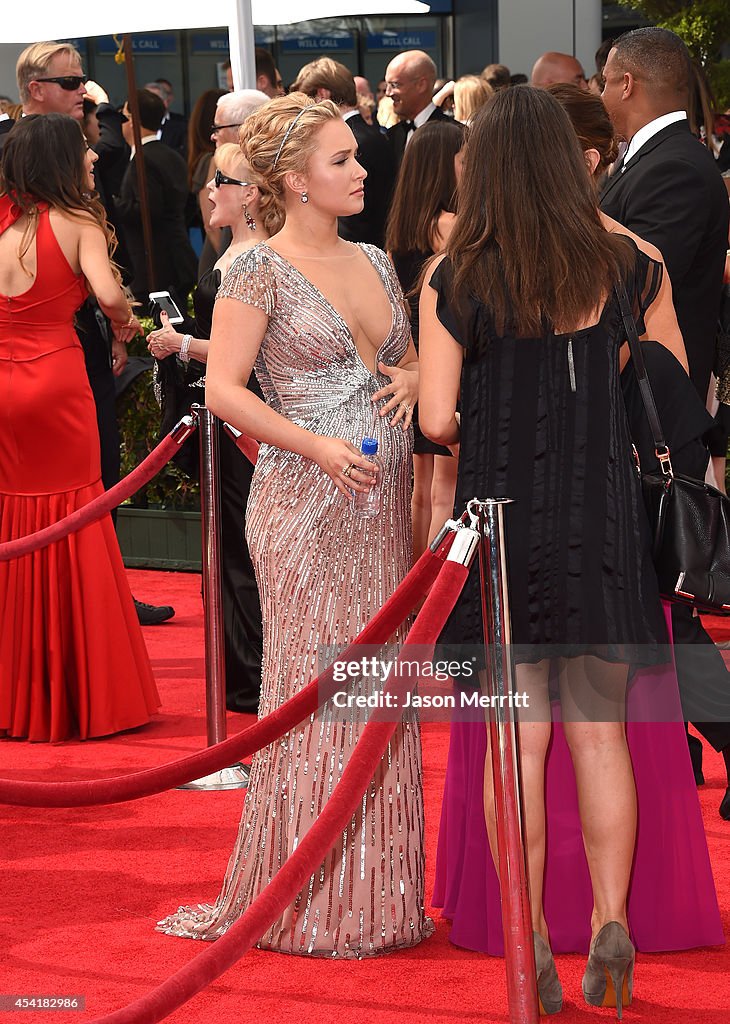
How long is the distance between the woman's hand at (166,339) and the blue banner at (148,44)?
16817 mm

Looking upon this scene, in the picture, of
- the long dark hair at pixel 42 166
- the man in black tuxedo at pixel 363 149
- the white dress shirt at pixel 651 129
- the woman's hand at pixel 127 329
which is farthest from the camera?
the man in black tuxedo at pixel 363 149

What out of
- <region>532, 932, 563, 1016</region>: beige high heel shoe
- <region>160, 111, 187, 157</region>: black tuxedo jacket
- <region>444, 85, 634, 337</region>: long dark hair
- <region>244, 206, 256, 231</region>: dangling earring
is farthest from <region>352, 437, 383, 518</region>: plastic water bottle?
<region>160, 111, 187, 157</region>: black tuxedo jacket

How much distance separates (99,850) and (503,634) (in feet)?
6.92

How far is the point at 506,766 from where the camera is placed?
2.96 metres

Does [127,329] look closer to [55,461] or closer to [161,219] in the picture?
[55,461]

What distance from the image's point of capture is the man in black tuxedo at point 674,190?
489cm

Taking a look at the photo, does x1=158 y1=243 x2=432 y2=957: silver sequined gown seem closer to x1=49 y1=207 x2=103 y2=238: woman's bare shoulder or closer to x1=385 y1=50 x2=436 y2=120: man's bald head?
x1=49 y1=207 x2=103 y2=238: woman's bare shoulder

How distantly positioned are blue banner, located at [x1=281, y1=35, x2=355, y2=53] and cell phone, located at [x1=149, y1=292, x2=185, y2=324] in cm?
1673

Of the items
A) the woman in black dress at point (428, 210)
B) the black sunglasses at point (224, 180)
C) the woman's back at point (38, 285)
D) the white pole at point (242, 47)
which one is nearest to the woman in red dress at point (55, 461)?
the woman's back at point (38, 285)

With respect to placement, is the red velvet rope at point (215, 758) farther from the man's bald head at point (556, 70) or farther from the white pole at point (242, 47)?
the man's bald head at point (556, 70)

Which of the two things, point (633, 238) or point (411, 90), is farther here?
point (411, 90)

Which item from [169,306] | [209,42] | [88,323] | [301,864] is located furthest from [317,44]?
[301,864]

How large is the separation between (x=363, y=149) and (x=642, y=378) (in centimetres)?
566

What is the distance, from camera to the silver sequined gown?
12.3 feet
